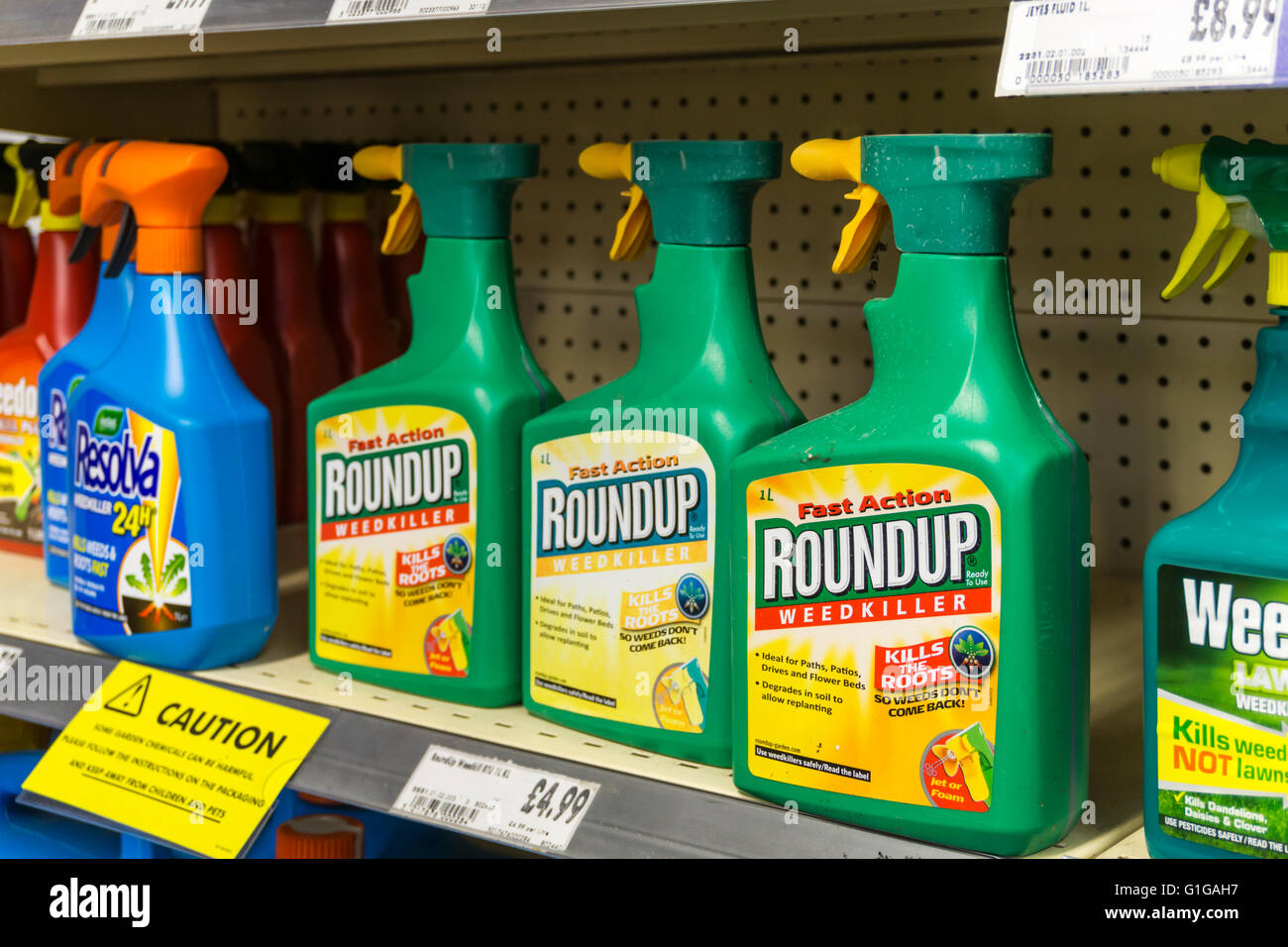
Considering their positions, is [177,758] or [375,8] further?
[177,758]

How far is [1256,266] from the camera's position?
1172mm

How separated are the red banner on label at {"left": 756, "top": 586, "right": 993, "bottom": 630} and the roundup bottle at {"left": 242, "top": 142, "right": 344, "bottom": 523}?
0.82 m

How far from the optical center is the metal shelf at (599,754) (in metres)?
0.88

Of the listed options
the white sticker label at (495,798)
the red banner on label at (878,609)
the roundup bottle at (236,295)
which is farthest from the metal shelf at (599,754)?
the roundup bottle at (236,295)

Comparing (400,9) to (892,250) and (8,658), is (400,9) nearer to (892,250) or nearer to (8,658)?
(892,250)

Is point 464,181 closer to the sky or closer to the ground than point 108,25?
closer to the ground

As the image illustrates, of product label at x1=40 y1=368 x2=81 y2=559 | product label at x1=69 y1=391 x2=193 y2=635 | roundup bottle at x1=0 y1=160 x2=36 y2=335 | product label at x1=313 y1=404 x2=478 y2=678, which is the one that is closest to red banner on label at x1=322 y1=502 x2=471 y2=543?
product label at x1=313 y1=404 x2=478 y2=678

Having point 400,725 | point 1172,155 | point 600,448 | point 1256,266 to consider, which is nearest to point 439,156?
point 600,448

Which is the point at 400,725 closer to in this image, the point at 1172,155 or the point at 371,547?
the point at 371,547

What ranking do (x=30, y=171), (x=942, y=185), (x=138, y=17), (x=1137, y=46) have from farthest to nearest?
1. (x=30, y=171)
2. (x=138, y=17)
3. (x=942, y=185)
4. (x=1137, y=46)

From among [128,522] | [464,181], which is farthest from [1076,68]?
[128,522]

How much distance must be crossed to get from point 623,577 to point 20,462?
79cm

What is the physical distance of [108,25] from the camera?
3.53 ft

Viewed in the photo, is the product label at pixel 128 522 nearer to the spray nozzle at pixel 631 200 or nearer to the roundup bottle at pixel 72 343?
the roundup bottle at pixel 72 343
